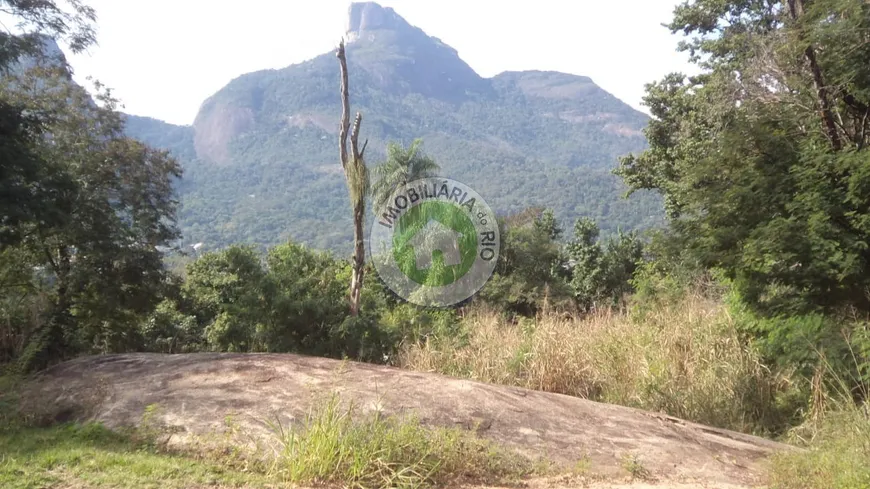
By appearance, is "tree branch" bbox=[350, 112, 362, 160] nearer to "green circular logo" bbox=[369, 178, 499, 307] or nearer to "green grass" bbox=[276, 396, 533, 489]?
"green grass" bbox=[276, 396, 533, 489]

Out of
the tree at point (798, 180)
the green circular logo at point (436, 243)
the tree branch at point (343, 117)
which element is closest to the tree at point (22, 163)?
the tree branch at point (343, 117)

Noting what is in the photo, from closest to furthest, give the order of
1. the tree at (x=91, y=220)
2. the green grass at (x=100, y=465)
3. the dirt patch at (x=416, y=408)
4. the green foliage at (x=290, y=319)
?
the green grass at (x=100, y=465)
the dirt patch at (x=416, y=408)
the tree at (x=91, y=220)
the green foliage at (x=290, y=319)

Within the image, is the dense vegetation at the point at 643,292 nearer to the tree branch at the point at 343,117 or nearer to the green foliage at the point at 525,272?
the tree branch at the point at 343,117

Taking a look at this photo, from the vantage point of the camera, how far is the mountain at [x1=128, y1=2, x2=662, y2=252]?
73.9m

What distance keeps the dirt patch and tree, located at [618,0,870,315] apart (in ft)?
5.72

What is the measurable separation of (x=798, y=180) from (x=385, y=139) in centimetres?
10546

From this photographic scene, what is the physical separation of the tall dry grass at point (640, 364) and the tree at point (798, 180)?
0.76 meters

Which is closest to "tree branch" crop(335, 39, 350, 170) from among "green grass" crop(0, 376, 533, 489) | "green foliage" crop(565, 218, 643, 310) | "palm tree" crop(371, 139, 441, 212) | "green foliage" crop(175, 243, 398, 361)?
"green foliage" crop(175, 243, 398, 361)

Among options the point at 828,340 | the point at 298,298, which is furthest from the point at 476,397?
the point at 298,298

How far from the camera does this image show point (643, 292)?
13.8 metres

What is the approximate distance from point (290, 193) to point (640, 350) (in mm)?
87032

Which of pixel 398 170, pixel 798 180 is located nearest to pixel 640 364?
pixel 798 180

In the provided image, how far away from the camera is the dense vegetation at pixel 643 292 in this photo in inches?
231

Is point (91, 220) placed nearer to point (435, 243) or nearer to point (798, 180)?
point (798, 180)
